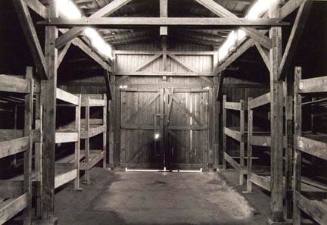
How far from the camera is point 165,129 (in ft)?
40.6

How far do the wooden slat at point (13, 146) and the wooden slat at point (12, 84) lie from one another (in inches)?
27.5

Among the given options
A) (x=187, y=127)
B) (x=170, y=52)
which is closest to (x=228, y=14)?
(x=170, y=52)

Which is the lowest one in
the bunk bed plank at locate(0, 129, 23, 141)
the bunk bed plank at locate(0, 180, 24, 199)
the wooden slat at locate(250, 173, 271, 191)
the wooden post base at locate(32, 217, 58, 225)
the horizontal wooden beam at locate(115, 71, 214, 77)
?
the wooden post base at locate(32, 217, 58, 225)

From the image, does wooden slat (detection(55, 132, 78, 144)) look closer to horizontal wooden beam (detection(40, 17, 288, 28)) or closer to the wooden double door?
horizontal wooden beam (detection(40, 17, 288, 28))

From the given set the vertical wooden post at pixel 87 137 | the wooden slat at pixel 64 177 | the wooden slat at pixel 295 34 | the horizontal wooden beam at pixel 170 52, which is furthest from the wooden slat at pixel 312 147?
the horizontal wooden beam at pixel 170 52

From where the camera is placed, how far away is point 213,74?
1220 centimetres

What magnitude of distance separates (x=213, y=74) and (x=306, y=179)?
5888mm

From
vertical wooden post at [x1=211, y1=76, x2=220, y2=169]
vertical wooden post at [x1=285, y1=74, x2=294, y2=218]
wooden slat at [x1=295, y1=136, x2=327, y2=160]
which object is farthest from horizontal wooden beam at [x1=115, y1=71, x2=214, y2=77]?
wooden slat at [x1=295, y1=136, x2=327, y2=160]

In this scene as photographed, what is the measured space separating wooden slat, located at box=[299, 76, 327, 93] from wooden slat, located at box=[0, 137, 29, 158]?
13.6 feet

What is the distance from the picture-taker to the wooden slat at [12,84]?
4.45 m

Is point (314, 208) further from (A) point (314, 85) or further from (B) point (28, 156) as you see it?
(B) point (28, 156)

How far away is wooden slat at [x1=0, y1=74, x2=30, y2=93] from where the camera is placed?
4.45m

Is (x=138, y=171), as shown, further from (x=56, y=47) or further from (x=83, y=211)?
(x=56, y=47)

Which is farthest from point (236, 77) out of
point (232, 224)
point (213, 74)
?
point (232, 224)
